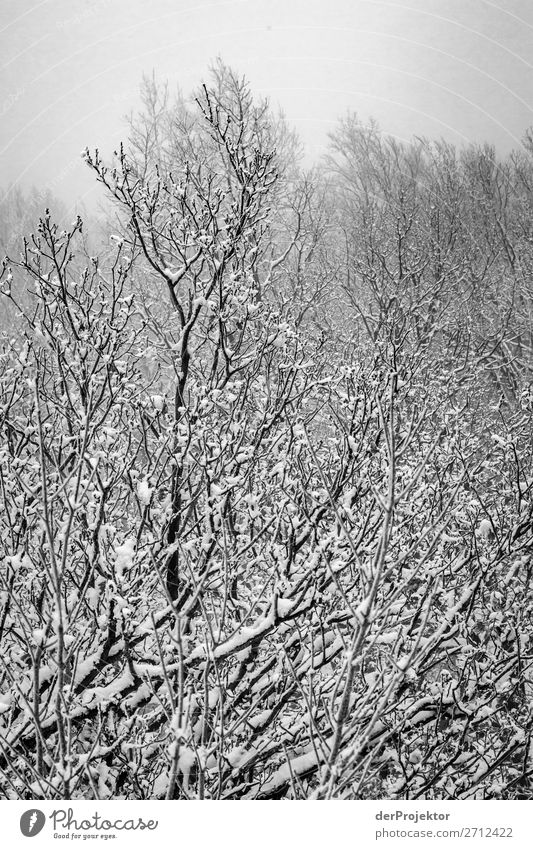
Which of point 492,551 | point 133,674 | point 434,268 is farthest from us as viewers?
point 434,268

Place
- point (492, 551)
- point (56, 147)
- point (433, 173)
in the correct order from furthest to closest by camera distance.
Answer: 1. point (433, 173)
2. point (56, 147)
3. point (492, 551)

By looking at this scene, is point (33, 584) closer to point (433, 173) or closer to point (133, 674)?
point (133, 674)

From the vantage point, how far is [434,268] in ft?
32.7

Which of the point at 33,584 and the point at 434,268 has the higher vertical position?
the point at 434,268

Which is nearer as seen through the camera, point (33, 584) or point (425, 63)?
point (33, 584)

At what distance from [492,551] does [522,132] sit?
8552 mm

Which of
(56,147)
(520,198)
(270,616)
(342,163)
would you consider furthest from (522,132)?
(270,616)

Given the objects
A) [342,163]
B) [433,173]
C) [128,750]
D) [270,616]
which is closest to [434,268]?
[433,173]
